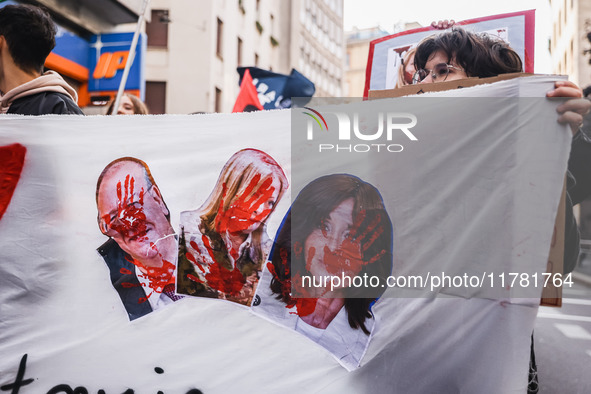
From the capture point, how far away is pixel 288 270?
7.61 feet

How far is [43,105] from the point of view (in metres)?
2.77

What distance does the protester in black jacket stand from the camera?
277 centimetres

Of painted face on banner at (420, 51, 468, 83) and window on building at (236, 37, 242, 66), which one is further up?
window on building at (236, 37, 242, 66)

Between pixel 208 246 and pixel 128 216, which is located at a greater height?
pixel 128 216

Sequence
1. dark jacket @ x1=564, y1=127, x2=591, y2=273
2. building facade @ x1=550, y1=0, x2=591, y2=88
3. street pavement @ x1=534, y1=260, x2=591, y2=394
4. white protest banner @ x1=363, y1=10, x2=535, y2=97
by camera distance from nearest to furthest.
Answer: dark jacket @ x1=564, y1=127, x2=591, y2=273 < white protest banner @ x1=363, y1=10, x2=535, y2=97 < street pavement @ x1=534, y1=260, x2=591, y2=394 < building facade @ x1=550, y1=0, x2=591, y2=88

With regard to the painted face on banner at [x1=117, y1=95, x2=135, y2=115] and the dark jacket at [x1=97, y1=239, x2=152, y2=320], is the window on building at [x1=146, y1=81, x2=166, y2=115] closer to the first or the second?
the painted face on banner at [x1=117, y1=95, x2=135, y2=115]

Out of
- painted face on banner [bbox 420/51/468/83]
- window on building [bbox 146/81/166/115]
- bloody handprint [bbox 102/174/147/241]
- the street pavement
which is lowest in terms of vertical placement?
the street pavement

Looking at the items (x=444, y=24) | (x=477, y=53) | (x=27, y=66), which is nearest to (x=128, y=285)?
(x=27, y=66)

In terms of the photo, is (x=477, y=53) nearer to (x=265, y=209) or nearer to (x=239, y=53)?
(x=265, y=209)

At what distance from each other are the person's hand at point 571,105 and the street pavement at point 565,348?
6.00 feet

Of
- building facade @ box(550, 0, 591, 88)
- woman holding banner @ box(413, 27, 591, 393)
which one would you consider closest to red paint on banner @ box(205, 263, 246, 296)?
woman holding banner @ box(413, 27, 591, 393)

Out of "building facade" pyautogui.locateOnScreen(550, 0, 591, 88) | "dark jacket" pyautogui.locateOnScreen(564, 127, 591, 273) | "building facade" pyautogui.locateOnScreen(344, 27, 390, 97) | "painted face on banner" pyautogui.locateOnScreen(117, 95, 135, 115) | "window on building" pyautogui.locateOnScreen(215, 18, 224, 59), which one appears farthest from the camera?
"building facade" pyautogui.locateOnScreen(344, 27, 390, 97)

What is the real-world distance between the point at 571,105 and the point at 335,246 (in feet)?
3.44

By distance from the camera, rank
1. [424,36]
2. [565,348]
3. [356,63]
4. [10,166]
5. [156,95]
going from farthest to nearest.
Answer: [356,63] → [156,95] → [565,348] → [424,36] → [10,166]
